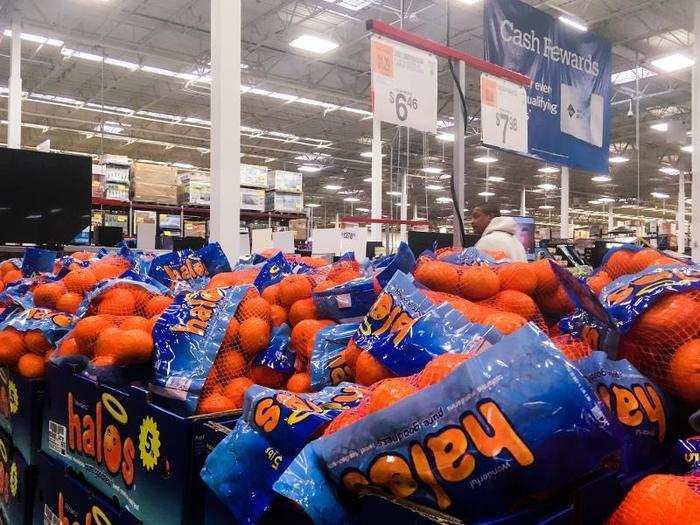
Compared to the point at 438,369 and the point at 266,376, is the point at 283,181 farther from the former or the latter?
the point at 438,369

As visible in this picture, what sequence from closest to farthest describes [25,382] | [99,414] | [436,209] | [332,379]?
1. [332,379]
2. [99,414]
3. [25,382]
4. [436,209]

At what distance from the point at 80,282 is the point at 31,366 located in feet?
1.24

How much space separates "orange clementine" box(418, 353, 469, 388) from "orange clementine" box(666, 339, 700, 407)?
388mm

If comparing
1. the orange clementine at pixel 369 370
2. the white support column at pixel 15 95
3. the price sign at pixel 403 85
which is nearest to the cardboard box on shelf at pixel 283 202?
the white support column at pixel 15 95

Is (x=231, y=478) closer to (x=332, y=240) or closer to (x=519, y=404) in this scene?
(x=519, y=404)

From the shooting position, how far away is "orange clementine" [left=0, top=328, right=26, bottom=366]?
7.00 feet

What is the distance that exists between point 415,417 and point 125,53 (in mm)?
14034

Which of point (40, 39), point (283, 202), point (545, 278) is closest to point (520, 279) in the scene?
point (545, 278)

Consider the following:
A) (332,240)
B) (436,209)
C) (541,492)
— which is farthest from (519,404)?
(436,209)

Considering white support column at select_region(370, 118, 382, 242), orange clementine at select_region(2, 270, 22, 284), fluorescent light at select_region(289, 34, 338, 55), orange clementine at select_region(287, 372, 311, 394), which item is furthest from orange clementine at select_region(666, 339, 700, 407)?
white support column at select_region(370, 118, 382, 242)

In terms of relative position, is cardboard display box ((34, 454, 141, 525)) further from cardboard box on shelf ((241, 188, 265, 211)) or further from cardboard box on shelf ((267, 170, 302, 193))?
cardboard box on shelf ((267, 170, 302, 193))

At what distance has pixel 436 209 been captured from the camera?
3628cm

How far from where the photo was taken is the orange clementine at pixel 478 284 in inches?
57.9

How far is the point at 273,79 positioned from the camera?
557 inches
